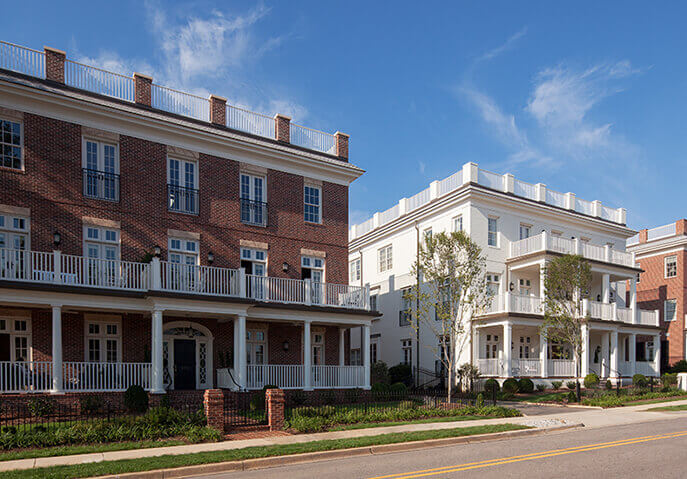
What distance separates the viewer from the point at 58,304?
18188 millimetres

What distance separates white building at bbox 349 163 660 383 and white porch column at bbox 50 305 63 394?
18.2 m

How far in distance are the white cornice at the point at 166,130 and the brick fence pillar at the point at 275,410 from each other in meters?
11.7

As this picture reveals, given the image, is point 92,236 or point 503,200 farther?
point 503,200

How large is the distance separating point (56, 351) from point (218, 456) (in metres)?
9.04

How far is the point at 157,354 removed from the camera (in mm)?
19266

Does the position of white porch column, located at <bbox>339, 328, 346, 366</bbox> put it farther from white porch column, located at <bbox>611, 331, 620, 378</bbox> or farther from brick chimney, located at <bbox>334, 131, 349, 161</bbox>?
white porch column, located at <bbox>611, 331, 620, 378</bbox>

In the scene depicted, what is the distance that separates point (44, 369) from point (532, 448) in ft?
49.8

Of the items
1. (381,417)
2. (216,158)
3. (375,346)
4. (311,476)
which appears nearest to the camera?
(311,476)

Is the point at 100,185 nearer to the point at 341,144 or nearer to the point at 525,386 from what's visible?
the point at 341,144

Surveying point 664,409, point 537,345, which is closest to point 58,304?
point 664,409

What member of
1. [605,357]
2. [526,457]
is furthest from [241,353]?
[605,357]

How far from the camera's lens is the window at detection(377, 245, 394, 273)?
3641 centimetres

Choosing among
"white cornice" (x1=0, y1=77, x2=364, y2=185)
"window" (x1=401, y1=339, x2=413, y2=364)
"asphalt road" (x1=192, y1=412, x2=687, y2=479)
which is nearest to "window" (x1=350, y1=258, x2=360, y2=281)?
"window" (x1=401, y1=339, x2=413, y2=364)

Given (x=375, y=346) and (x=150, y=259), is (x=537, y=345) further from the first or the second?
(x=150, y=259)
